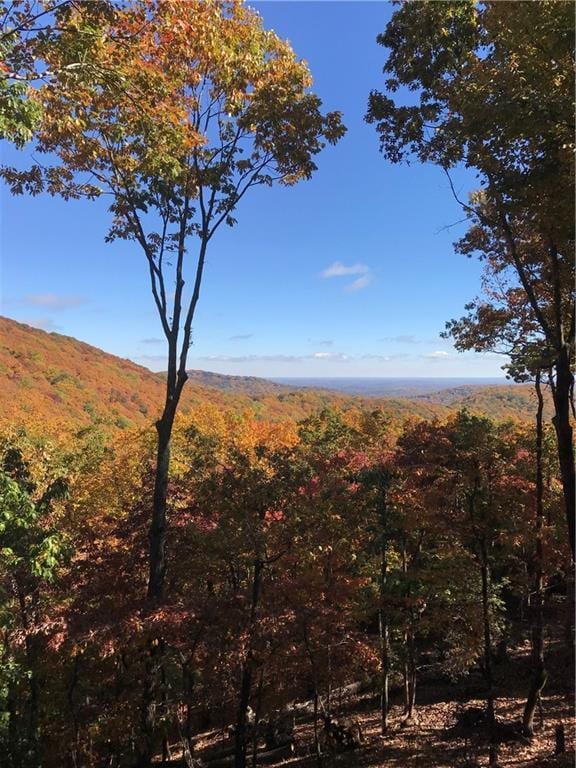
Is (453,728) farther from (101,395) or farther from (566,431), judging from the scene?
(101,395)

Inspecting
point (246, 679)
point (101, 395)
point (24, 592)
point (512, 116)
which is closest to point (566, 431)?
point (512, 116)

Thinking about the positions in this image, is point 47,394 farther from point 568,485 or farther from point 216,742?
point 568,485

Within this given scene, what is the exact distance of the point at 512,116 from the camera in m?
5.03

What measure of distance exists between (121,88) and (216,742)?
48.7 ft

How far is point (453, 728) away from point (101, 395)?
8820cm

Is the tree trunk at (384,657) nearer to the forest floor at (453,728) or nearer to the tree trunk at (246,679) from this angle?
the forest floor at (453,728)

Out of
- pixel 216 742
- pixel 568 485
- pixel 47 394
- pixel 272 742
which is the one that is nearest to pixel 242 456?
pixel 568 485

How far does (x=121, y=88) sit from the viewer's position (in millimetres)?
5117

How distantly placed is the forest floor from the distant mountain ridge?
41135 millimetres

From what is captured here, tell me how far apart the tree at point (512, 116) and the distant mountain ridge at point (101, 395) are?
47504mm

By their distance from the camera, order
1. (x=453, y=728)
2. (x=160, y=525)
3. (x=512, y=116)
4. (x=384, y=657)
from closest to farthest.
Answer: (x=512, y=116)
(x=160, y=525)
(x=384, y=657)
(x=453, y=728)

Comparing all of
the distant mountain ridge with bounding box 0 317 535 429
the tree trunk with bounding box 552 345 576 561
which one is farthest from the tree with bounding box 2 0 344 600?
the distant mountain ridge with bounding box 0 317 535 429

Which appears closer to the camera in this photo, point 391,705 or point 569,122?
point 569,122

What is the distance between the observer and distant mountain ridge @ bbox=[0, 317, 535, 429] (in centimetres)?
6750
